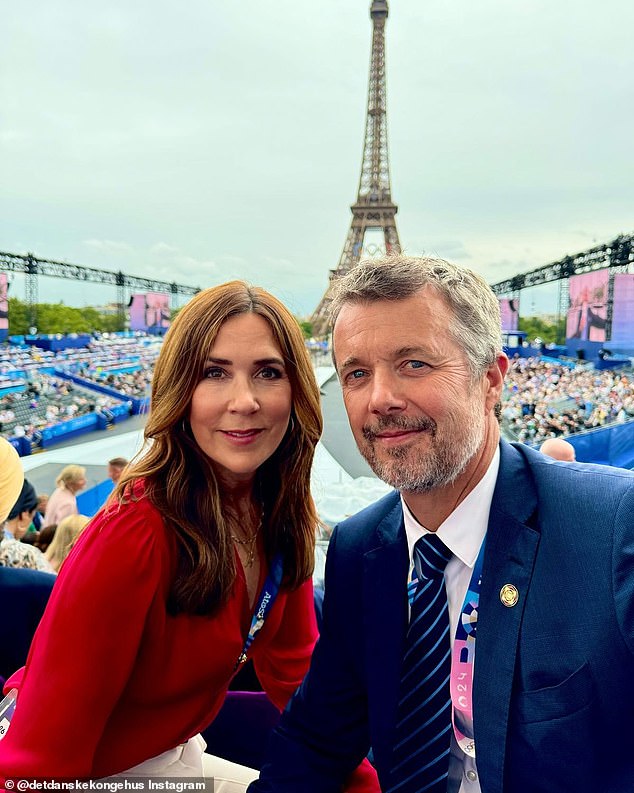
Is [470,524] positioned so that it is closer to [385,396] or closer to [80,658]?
[385,396]

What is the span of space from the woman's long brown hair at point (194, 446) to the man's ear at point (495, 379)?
1.66 feet

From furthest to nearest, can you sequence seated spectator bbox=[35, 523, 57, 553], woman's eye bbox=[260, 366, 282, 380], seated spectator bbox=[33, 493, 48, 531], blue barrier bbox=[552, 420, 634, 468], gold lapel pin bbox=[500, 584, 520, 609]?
blue barrier bbox=[552, 420, 634, 468] → seated spectator bbox=[33, 493, 48, 531] → seated spectator bbox=[35, 523, 57, 553] → woman's eye bbox=[260, 366, 282, 380] → gold lapel pin bbox=[500, 584, 520, 609]

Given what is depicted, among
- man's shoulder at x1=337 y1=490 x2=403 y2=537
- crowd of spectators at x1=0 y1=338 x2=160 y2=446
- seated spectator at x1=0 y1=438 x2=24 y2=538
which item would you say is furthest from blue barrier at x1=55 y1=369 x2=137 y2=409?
man's shoulder at x1=337 y1=490 x2=403 y2=537

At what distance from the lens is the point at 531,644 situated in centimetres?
109

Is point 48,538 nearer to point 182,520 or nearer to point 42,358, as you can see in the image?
point 182,520

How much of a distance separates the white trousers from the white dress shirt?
0.67m

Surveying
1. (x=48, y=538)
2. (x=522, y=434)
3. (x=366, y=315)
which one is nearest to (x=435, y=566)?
(x=366, y=315)

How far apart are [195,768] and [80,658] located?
1.88 ft

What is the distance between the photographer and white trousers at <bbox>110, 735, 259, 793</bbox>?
58.8 inches

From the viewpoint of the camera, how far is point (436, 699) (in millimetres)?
1253

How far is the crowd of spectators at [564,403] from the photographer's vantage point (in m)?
12.8

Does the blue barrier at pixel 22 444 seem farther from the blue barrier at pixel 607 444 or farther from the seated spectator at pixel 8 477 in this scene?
the seated spectator at pixel 8 477

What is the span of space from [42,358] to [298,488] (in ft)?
93.6

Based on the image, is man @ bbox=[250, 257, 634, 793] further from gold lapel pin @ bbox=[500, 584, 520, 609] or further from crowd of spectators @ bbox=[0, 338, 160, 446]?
crowd of spectators @ bbox=[0, 338, 160, 446]
